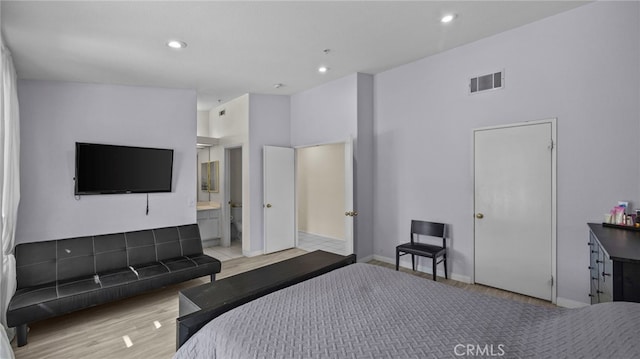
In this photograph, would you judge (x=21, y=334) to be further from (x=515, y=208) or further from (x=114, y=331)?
(x=515, y=208)

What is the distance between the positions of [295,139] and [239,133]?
3.31 ft

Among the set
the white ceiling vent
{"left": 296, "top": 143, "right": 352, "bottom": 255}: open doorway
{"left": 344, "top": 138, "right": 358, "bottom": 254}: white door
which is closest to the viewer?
the white ceiling vent

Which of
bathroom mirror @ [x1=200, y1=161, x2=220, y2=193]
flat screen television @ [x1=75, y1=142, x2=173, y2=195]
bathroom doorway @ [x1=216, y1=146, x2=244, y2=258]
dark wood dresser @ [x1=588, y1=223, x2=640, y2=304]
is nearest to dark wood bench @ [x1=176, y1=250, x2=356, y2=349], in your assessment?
dark wood dresser @ [x1=588, y1=223, x2=640, y2=304]

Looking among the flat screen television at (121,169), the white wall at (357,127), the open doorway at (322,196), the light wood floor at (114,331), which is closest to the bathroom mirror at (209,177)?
the flat screen television at (121,169)

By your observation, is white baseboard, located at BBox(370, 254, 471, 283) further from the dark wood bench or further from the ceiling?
the ceiling

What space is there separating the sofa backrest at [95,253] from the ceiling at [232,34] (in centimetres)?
200

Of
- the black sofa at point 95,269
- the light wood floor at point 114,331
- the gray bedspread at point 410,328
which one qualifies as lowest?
the light wood floor at point 114,331

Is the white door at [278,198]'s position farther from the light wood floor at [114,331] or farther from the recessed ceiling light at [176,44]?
the recessed ceiling light at [176,44]

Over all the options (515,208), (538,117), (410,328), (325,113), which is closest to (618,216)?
(515,208)

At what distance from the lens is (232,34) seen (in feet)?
9.59

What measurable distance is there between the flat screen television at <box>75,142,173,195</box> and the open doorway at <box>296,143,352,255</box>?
261 cm

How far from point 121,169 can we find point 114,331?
7.28ft

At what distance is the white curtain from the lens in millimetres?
2334

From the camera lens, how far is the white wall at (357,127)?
169 inches
